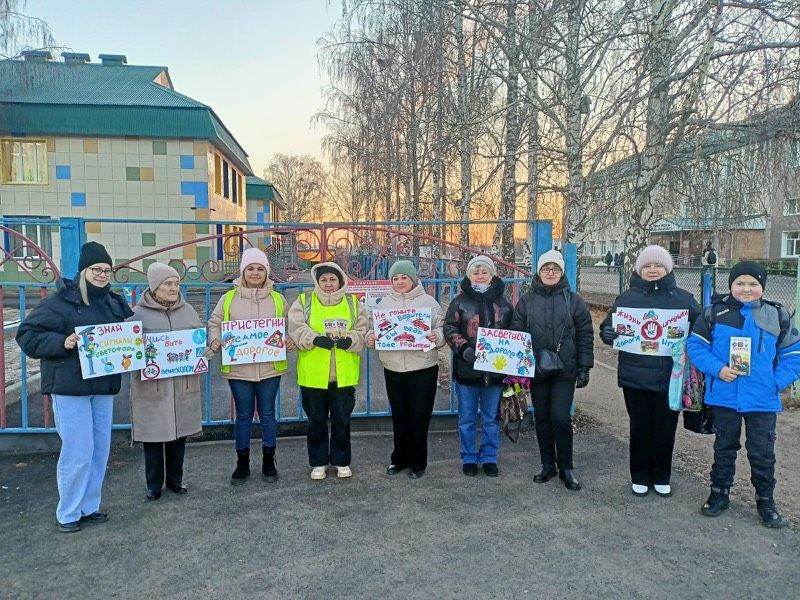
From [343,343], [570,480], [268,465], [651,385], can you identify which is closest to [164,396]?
[268,465]

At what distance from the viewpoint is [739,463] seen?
15.8ft

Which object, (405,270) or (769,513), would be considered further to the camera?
(405,270)

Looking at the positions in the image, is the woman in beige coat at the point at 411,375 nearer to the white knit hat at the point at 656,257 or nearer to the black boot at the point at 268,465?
the black boot at the point at 268,465

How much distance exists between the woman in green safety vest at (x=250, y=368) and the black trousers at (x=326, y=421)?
0.30 meters

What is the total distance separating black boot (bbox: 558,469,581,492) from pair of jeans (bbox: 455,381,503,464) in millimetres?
556

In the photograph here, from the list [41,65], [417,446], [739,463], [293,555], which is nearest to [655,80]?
[739,463]

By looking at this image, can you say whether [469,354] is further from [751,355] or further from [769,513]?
[769,513]

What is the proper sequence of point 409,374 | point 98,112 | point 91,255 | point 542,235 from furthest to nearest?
point 98,112
point 542,235
point 409,374
point 91,255

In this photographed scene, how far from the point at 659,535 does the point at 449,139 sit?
1135 centimetres

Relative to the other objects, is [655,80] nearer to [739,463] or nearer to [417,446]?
[739,463]

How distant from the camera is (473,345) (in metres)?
4.50

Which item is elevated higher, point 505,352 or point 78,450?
point 505,352

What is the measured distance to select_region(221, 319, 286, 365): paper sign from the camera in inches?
169

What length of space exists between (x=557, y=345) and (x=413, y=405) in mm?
1252
